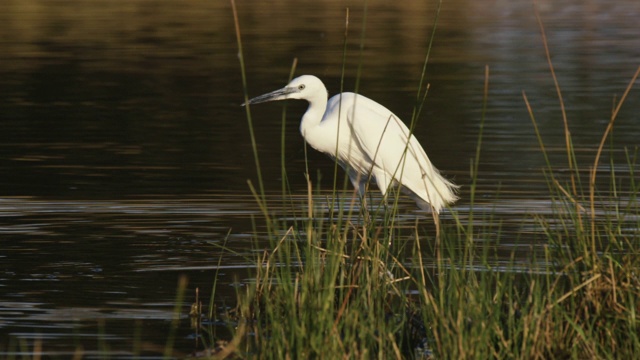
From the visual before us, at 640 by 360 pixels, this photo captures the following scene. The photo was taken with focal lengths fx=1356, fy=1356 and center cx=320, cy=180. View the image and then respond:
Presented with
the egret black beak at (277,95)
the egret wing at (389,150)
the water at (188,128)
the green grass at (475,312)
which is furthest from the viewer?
the egret wing at (389,150)

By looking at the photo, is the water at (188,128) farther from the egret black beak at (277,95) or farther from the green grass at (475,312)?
the egret black beak at (277,95)

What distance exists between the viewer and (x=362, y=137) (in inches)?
336

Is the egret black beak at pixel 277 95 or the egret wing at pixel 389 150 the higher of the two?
the egret black beak at pixel 277 95

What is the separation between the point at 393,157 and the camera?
8727 millimetres

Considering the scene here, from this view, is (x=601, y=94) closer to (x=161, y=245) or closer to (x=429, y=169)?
(x=429, y=169)

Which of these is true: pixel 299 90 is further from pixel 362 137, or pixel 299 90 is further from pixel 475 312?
pixel 475 312

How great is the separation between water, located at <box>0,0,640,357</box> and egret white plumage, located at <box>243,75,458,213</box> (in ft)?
1.96

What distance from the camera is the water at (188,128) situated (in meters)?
7.09

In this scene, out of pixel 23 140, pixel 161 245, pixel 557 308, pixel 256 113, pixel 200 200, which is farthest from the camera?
pixel 256 113

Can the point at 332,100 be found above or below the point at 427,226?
above

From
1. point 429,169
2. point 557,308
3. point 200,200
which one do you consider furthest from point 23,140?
point 557,308

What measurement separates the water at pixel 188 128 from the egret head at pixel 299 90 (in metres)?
0.90

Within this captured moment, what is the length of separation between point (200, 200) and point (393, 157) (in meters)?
1.62

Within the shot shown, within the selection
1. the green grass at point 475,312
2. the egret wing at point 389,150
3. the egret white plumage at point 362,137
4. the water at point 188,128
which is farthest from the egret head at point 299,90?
the green grass at point 475,312
